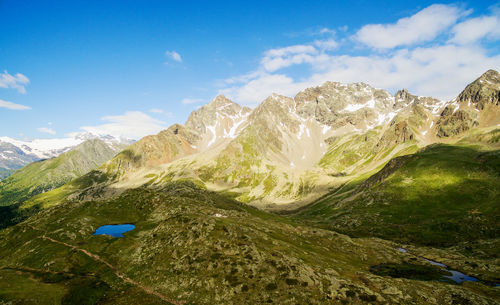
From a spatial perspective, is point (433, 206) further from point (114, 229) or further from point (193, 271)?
point (114, 229)

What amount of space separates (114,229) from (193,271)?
2138 inches

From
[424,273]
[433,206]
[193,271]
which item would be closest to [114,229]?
[193,271]

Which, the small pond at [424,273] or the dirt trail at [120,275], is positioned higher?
the dirt trail at [120,275]

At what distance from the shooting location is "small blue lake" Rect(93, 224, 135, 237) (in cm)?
8691

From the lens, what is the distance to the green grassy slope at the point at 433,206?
12475 centimetres

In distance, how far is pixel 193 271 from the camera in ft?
179

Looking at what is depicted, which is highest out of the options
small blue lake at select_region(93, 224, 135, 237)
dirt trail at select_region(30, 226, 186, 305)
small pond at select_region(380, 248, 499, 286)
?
small blue lake at select_region(93, 224, 135, 237)

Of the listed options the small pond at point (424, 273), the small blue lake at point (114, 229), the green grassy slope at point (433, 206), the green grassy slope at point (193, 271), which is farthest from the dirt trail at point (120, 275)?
the green grassy slope at point (433, 206)

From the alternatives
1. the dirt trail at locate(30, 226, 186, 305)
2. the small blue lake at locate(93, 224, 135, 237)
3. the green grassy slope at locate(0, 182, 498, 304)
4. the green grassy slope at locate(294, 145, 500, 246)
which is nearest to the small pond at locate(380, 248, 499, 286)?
the green grassy slope at locate(0, 182, 498, 304)

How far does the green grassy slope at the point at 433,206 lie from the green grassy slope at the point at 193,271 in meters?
54.5

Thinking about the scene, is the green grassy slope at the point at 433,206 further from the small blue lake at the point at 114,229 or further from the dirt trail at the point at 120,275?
the dirt trail at the point at 120,275

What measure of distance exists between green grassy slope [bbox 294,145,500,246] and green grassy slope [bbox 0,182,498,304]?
2145 inches

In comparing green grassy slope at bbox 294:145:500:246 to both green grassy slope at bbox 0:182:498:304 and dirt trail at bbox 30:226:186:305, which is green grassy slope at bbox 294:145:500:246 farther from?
dirt trail at bbox 30:226:186:305

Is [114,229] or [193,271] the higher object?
[193,271]
